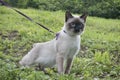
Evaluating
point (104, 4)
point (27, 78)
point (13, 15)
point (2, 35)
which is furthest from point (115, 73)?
point (104, 4)

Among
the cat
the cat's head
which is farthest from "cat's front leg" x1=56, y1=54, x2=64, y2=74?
the cat's head

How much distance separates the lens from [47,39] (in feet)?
34.1

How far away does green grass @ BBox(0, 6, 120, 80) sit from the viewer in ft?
18.2

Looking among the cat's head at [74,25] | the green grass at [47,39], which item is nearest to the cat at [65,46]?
the cat's head at [74,25]

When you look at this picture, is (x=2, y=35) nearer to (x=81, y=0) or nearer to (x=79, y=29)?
(x=79, y=29)

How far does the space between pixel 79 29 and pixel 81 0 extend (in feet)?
49.0

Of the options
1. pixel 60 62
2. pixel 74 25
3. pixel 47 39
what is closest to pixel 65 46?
pixel 60 62

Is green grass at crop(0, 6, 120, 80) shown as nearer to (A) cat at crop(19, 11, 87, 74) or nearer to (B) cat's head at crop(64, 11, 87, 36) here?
(A) cat at crop(19, 11, 87, 74)

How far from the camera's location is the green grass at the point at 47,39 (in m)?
5.54

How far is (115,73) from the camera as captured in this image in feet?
23.4

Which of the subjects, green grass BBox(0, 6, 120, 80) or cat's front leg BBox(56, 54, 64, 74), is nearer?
green grass BBox(0, 6, 120, 80)

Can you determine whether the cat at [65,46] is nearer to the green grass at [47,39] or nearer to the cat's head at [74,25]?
the cat's head at [74,25]

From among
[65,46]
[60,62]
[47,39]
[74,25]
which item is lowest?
[47,39]

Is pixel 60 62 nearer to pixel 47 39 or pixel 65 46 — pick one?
pixel 65 46
